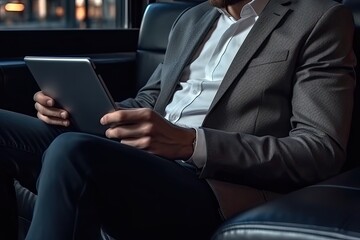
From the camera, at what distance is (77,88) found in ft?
3.75

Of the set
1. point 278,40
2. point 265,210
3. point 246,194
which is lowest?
point 246,194

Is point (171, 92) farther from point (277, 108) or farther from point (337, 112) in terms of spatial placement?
point (337, 112)

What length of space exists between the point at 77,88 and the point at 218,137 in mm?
280

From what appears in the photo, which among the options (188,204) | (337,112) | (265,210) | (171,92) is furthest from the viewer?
(171,92)

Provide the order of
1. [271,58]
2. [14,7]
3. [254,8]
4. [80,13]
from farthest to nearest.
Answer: [80,13] → [14,7] → [254,8] → [271,58]

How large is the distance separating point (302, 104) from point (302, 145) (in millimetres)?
103

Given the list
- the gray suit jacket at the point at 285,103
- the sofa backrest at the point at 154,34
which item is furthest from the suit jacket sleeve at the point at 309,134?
the sofa backrest at the point at 154,34

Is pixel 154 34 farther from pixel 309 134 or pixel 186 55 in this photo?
pixel 309 134

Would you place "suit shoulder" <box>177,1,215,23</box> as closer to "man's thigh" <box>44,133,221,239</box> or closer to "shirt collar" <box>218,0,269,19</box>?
"shirt collar" <box>218,0,269,19</box>

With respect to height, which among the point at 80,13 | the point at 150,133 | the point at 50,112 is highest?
the point at 150,133

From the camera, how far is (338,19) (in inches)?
49.0

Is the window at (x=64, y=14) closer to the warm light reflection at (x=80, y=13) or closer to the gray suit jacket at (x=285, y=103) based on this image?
the warm light reflection at (x=80, y=13)

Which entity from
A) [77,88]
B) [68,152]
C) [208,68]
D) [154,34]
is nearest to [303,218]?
[68,152]

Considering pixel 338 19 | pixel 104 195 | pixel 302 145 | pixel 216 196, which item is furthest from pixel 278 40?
pixel 104 195
